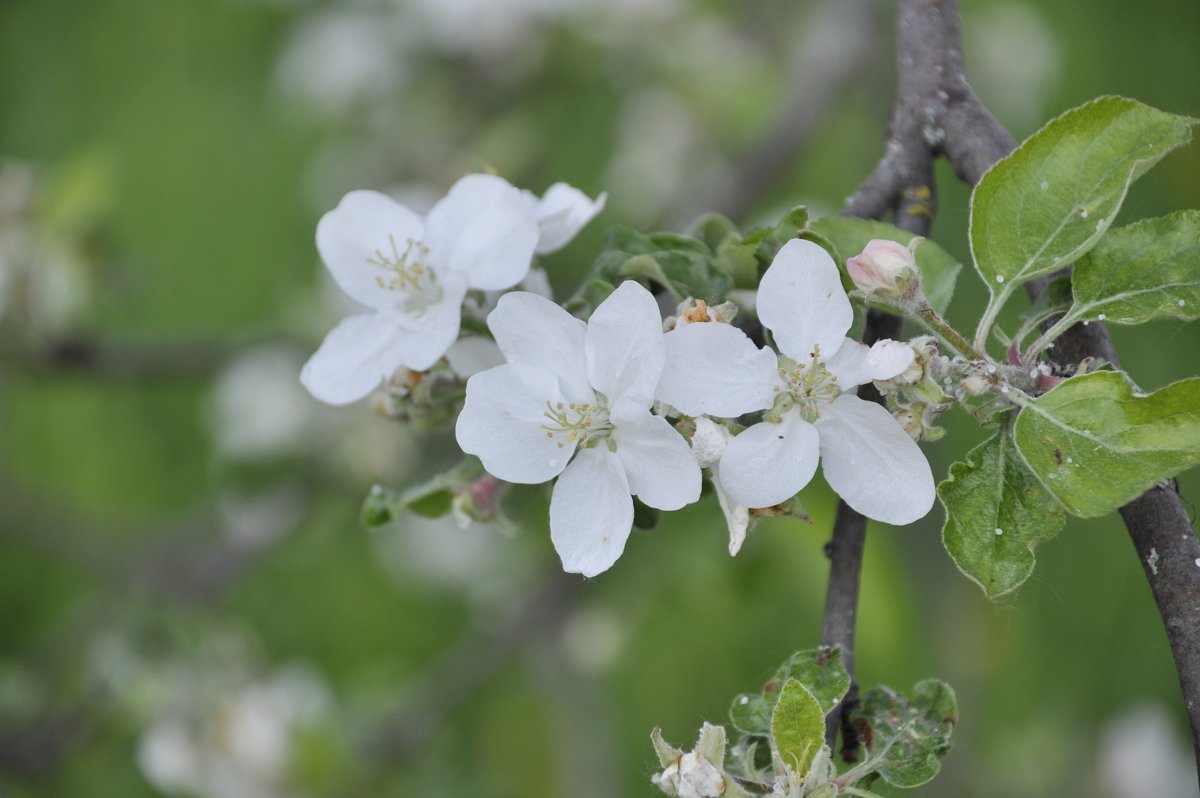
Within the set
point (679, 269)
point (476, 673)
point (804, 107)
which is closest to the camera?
point (679, 269)

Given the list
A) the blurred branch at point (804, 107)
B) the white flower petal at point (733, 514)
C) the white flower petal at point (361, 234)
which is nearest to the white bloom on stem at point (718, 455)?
the white flower petal at point (733, 514)

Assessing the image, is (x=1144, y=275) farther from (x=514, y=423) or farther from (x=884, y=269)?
(x=514, y=423)

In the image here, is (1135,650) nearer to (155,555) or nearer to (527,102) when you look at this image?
(527,102)

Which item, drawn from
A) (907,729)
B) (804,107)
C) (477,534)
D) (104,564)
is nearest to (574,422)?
(907,729)

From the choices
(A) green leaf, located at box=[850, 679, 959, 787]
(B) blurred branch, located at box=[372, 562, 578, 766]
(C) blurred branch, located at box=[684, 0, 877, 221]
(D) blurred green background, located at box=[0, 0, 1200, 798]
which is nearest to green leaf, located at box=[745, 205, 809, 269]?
(A) green leaf, located at box=[850, 679, 959, 787]

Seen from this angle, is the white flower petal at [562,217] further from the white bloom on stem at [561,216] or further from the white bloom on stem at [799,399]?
the white bloom on stem at [799,399]

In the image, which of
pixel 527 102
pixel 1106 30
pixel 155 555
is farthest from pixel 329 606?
pixel 1106 30

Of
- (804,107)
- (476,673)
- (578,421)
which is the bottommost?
(476,673)
